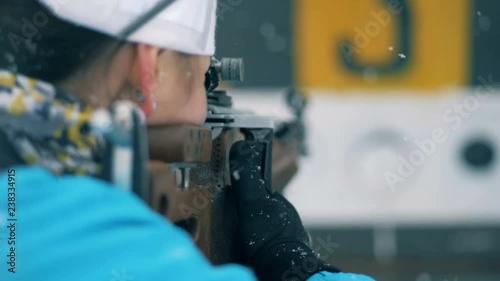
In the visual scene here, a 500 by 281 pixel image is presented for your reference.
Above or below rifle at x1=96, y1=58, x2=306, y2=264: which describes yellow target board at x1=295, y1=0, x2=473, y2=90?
above

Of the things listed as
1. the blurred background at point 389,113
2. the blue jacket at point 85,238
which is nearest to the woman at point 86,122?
the blue jacket at point 85,238

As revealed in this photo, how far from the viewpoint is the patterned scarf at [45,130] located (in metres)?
0.52

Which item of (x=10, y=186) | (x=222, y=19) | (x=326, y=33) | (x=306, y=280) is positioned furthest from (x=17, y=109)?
(x=326, y=33)

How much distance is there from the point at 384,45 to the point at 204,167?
2741 mm

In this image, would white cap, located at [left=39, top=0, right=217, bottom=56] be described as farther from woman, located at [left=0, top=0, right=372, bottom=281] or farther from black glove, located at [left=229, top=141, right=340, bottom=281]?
black glove, located at [left=229, top=141, right=340, bottom=281]

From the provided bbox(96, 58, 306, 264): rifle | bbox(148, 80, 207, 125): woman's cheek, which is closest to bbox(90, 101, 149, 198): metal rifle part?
bbox(96, 58, 306, 264): rifle

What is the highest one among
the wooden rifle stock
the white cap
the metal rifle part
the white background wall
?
the white cap

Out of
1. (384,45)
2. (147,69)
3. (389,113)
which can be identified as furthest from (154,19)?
(389,113)

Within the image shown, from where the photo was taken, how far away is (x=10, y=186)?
49 centimetres

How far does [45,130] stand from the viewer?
527 millimetres

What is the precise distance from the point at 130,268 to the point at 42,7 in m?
0.21

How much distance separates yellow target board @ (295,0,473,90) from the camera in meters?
3.47

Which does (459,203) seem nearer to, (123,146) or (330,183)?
(330,183)

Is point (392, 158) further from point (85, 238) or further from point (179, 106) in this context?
point (85, 238)
